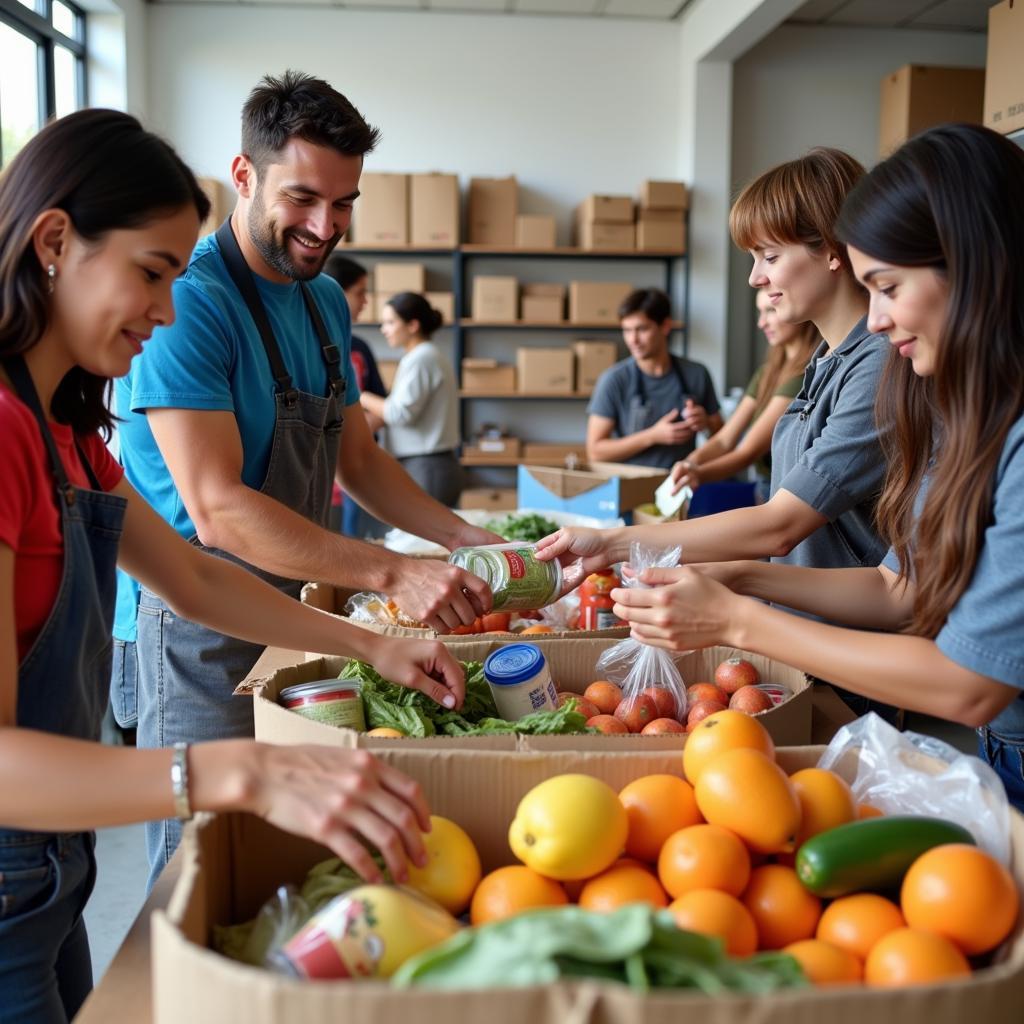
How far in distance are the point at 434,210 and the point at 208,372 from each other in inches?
190

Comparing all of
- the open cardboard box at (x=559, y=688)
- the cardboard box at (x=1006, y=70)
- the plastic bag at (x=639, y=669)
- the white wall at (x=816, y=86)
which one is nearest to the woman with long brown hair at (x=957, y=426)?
the open cardboard box at (x=559, y=688)

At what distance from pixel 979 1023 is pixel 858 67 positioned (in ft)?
23.2

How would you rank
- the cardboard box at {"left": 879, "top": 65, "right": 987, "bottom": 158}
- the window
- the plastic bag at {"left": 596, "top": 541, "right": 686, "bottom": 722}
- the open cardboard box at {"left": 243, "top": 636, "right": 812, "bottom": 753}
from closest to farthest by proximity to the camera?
the open cardboard box at {"left": 243, "top": 636, "right": 812, "bottom": 753}, the plastic bag at {"left": 596, "top": 541, "right": 686, "bottom": 722}, the window, the cardboard box at {"left": 879, "top": 65, "right": 987, "bottom": 158}

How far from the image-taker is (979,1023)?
71 cm

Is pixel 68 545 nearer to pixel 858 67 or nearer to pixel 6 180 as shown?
pixel 6 180

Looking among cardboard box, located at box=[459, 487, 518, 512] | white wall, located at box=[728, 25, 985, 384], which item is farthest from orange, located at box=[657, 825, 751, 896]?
white wall, located at box=[728, 25, 985, 384]

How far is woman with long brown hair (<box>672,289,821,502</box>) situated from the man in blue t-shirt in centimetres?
143

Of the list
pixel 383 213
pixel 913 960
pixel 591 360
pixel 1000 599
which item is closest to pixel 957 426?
pixel 1000 599

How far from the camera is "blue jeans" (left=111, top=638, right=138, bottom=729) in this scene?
2.05m

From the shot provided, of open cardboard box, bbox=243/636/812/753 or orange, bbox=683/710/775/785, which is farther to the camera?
open cardboard box, bbox=243/636/812/753

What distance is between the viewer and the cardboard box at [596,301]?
6473 mm

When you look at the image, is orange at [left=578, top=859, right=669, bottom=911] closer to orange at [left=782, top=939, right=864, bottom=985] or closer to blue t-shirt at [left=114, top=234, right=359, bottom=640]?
orange at [left=782, top=939, right=864, bottom=985]

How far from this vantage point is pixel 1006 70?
3.41 m

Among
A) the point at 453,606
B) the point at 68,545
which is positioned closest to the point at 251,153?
the point at 453,606
